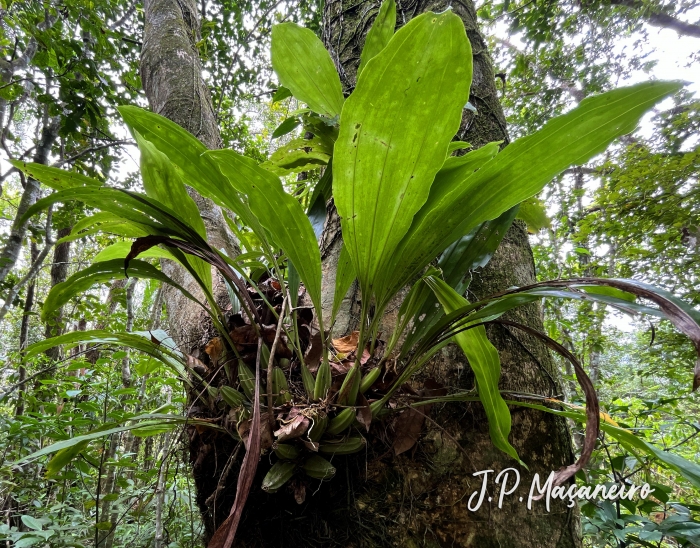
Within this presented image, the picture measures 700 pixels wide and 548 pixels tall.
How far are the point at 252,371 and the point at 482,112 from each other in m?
0.93

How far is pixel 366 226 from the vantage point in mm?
470

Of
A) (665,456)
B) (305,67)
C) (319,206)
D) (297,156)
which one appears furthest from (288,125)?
(665,456)

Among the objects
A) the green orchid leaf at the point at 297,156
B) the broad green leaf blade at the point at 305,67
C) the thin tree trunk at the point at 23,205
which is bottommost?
the broad green leaf blade at the point at 305,67

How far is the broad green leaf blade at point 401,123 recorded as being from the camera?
362 millimetres

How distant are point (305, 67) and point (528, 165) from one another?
1.76ft

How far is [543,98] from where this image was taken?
314 centimetres

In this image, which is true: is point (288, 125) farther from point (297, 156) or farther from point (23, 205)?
point (23, 205)

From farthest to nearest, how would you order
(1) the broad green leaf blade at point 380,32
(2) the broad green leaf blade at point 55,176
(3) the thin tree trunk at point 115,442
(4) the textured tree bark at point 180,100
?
(3) the thin tree trunk at point 115,442 → (4) the textured tree bark at point 180,100 → (1) the broad green leaf blade at point 380,32 → (2) the broad green leaf blade at point 55,176

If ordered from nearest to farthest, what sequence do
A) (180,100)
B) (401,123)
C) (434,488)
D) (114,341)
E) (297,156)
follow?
(401,123), (434,488), (114,341), (297,156), (180,100)

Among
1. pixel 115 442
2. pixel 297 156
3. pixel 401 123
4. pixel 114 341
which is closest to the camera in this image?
pixel 401 123

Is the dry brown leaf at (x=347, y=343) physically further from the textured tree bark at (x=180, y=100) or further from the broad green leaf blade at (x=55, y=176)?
the broad green leaf blade at (x=55, y=176)

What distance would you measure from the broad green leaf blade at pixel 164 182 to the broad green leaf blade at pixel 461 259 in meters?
0.39

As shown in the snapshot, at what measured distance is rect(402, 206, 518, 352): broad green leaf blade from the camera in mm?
625

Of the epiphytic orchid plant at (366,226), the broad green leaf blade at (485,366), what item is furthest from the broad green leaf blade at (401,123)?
the broad green leaf blade at (485,366)
